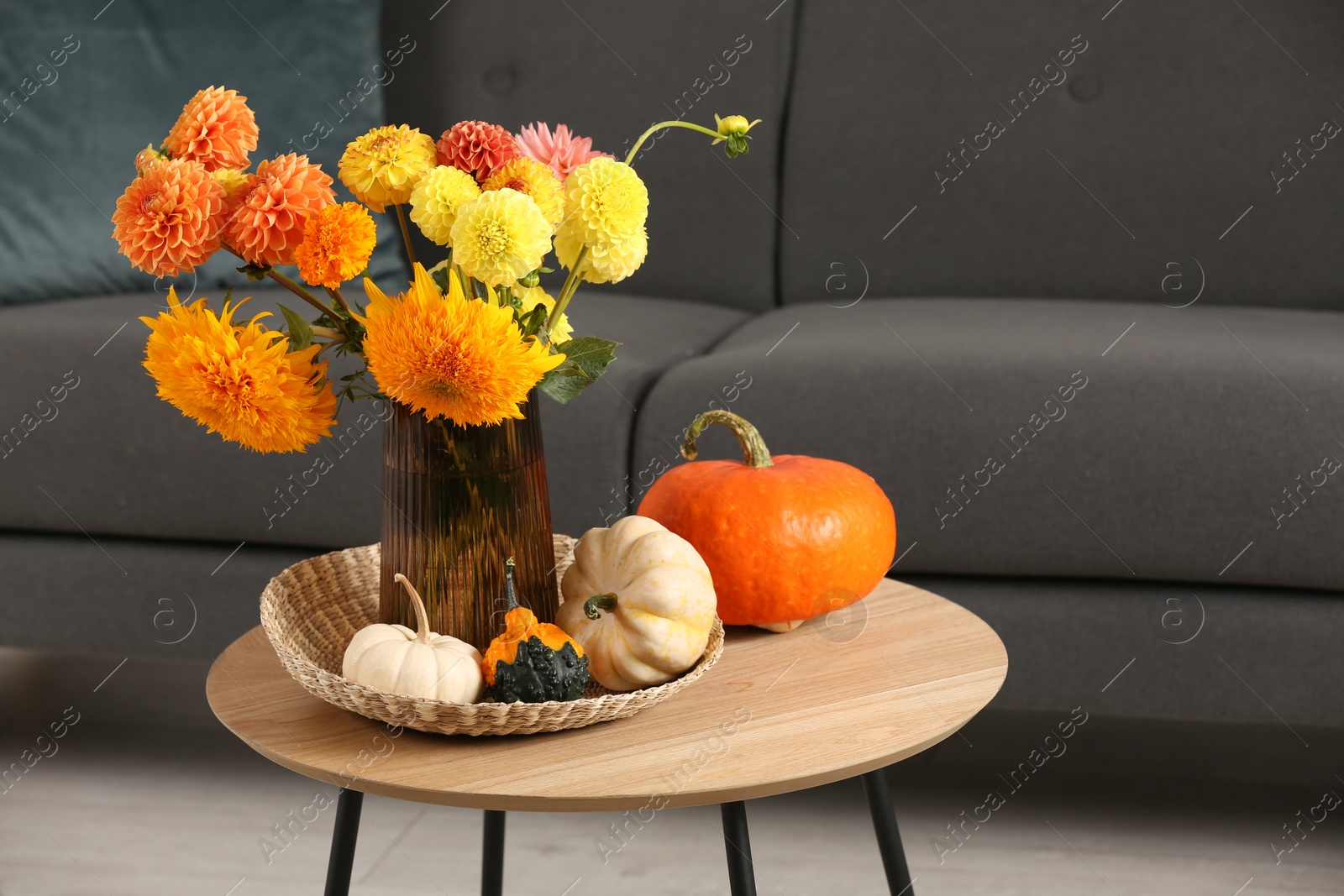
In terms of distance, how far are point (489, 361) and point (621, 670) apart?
0.22 metres

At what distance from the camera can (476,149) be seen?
74 centimetres

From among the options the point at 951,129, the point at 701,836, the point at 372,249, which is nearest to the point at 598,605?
the point at 372,249

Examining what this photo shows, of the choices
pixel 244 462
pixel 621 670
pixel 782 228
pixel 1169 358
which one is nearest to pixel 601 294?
pixel 782 228

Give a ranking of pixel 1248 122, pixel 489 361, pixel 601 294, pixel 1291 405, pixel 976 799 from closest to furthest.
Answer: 1. pixel 489 361
2. pixel 1291 405
3. pixel 976 799
4. pixel 1248 122
5. pixel 601 294

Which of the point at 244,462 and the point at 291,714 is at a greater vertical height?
the point at 244,462

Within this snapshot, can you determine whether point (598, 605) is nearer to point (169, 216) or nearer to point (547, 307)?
point (547, 307)

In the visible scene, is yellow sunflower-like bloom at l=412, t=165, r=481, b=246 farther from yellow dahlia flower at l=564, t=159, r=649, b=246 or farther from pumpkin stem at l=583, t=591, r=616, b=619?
pumpkin stem at l=583, t=591, r=616, b=619

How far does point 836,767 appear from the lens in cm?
66

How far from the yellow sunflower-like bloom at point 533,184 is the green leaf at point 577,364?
75 mm

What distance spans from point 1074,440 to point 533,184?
0.76 metres

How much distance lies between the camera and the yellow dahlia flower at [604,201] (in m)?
0.71

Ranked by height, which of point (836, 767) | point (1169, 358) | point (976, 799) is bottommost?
point (836, 767)

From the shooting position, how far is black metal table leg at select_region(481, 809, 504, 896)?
1047 millimetres

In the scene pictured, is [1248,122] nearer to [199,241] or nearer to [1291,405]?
[1291,405]
